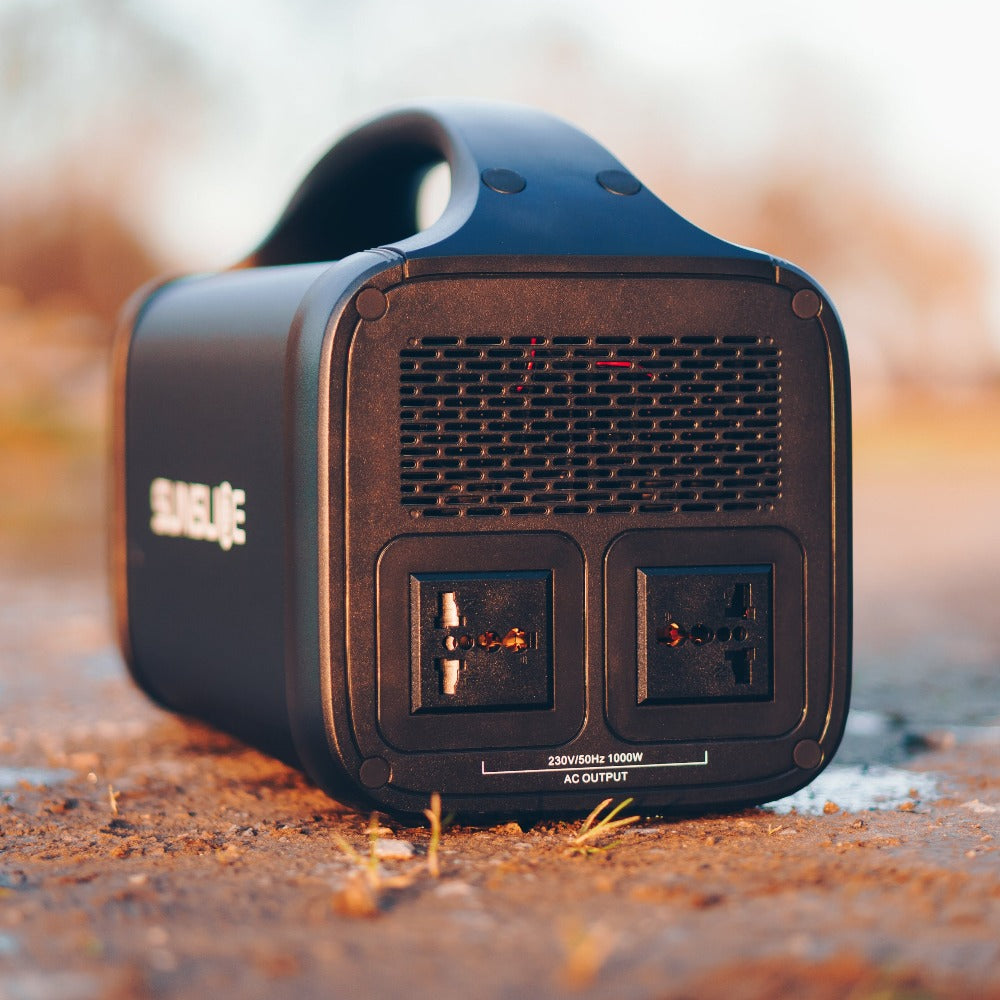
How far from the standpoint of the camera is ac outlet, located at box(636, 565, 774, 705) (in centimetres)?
291

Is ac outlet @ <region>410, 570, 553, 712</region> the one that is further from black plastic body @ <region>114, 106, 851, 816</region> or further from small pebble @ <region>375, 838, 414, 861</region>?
small pebble @ <region>375, 838, 414, 861</region>

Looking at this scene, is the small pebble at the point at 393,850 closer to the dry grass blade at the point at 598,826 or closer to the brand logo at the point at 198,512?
the dry grass blade at the point at 598,826

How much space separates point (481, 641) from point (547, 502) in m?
0.25

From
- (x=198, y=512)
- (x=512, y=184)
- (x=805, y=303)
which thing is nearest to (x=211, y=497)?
(x=198, y=512)

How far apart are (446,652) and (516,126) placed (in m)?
1.06

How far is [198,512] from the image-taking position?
11.1 ft

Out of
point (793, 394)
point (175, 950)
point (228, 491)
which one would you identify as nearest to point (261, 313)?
point (228, 491)

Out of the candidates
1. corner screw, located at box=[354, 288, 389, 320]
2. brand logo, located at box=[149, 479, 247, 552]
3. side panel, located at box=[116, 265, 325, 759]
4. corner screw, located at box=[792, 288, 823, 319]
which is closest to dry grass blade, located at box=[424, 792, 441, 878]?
side panel, located at box=[116, 265, 325, 759]

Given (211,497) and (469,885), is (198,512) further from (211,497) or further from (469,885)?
(469,885)

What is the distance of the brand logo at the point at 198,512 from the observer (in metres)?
3.15

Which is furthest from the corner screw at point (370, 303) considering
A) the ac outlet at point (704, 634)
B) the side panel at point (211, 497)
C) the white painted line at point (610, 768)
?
the white painted line at point (610, 768)

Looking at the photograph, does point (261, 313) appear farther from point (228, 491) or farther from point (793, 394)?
point (793, 394)

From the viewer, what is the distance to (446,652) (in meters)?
2.83

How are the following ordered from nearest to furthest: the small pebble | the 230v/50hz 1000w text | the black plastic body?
the small pebble
the black plastic body
the 230v/50hz 1000w text
